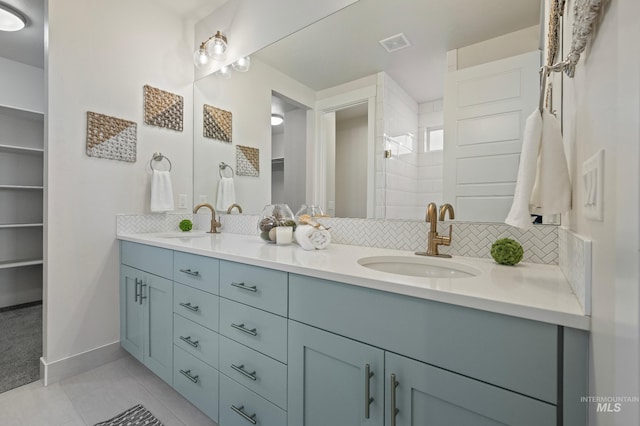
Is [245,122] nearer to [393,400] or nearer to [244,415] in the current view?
[244,415]

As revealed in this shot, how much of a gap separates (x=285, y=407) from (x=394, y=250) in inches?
31.3

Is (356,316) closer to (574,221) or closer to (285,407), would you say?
(285,407)

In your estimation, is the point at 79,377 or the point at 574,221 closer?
the point at 574,221

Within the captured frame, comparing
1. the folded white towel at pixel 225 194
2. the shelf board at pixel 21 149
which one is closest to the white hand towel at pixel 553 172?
the folded white towel at pixel 225 194

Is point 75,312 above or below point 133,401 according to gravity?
above

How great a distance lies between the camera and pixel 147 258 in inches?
70.3

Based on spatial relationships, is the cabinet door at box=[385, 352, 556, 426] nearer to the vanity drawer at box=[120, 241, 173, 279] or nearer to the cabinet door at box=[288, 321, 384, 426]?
the cabinet door at box=[288, 321, 384, 426]

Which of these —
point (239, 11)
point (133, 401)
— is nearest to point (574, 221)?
point (133, 401)

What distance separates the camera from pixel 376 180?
1.49 meters

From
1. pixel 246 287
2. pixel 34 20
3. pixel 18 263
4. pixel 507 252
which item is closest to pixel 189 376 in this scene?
pixel 246 287

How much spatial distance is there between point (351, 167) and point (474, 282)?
2.99 ft

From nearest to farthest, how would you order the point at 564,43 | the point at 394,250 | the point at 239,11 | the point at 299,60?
the point at 564,43
the point at 394,250
the point at 299,60
the point at 239,11

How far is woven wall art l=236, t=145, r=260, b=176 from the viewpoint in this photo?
217 centimetres

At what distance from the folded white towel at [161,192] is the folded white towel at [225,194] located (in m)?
0.35
